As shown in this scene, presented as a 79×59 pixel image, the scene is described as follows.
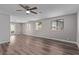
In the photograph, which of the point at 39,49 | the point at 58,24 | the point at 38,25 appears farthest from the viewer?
the point at 38,25

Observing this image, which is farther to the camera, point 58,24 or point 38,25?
point 38,25

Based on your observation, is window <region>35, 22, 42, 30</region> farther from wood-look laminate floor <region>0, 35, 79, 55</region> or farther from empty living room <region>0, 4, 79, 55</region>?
wood-look laminate floor <region>0, 35, 79, 55</region>

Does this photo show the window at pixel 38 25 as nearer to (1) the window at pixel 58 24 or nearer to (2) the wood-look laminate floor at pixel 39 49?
(1) the window at pixel 58 24

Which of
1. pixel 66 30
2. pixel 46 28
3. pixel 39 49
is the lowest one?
pixel 39 49

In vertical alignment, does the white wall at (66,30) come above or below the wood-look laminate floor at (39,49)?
above

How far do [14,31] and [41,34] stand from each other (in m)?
6.43

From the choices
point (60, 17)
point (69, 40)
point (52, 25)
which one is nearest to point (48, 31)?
point (52, 25)

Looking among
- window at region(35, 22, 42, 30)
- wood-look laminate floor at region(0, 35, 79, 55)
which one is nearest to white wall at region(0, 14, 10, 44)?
wood-look laminate floor at region(0, 35, 79, 55)

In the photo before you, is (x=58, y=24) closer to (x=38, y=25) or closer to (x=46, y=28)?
(x=46, y=28)

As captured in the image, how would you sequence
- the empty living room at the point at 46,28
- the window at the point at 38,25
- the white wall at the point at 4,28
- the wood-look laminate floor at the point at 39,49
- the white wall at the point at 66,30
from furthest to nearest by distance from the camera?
the window at the point at 38,25
the white wall at the point at 66,30
the white wall at the point at 4,28
the empty living room at the point at 46,28
the wood-look laminate floor at the point at 39,49

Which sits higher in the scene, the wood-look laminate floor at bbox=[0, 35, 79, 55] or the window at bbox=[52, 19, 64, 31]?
the window at bbox=[52, 19, 64, 31]

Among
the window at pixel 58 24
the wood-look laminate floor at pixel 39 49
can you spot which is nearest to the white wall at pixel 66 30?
the window at pixel 58 24

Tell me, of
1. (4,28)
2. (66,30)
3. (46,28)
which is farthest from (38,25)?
(4,28)

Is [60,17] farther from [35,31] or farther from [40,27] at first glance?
[35,31]
